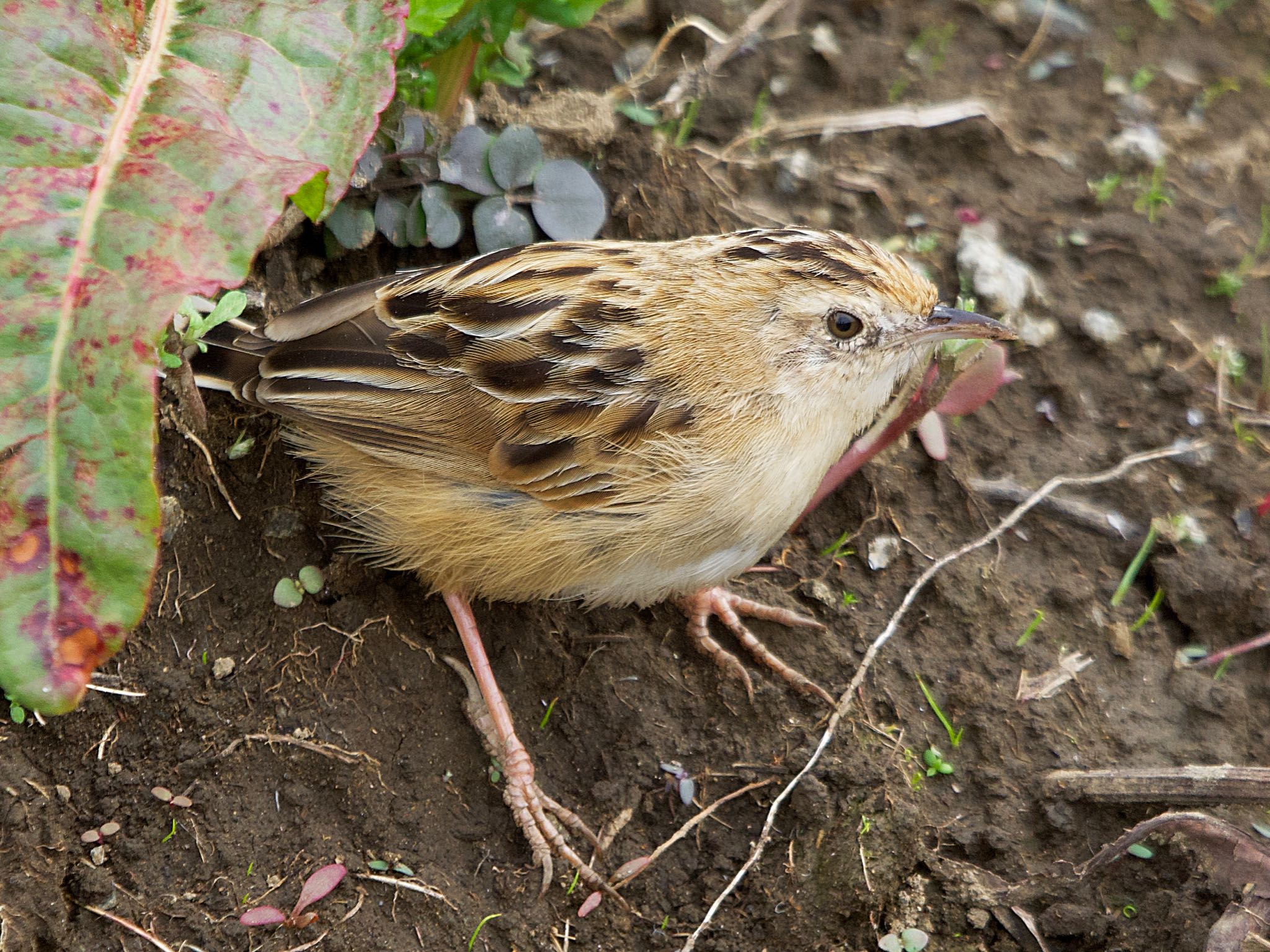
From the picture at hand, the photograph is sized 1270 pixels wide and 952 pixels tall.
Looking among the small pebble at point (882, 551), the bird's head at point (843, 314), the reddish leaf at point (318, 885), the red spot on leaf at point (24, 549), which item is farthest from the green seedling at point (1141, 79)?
the red spot on leaf at point (24, 549)

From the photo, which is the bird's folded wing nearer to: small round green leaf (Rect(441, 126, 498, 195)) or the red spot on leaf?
small round green leaf (Rect(441, 126, 498, 195))

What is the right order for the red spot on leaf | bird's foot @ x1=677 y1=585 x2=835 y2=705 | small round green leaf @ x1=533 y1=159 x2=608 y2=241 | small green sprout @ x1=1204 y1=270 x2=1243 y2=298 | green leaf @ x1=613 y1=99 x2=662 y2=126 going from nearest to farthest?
the red spot on leaf < bird's foot @ x1=677 y1=585 x2=835 y2=705 < small round green leaf @ x1=533 y1=159 x2=608 y2=241 < green leaf @ x1=613 y1=99 x2=662 y2=126 < small green sprout @ x1=1204 y1=270 x2=1243 y2=298

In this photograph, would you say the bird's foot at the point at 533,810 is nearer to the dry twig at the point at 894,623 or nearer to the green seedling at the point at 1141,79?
the dry twig at the point at 894,623

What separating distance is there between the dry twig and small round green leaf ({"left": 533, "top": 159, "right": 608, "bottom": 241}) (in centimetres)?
190

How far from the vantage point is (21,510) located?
281cm

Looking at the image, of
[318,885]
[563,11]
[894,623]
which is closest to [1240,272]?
[894,623]

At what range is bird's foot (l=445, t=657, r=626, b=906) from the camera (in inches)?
162

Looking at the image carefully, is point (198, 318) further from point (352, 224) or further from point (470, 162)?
point (470, 162)

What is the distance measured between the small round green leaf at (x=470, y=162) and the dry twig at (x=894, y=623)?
89.6 inches

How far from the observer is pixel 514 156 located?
486cm

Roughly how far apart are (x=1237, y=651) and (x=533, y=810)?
271 cm

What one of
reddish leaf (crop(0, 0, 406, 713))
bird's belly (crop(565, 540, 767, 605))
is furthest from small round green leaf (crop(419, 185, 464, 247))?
bird's belly (crop(565, 540, 767, 605))

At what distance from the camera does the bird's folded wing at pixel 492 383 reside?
4117 millimetres

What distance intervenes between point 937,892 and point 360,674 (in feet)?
6.77
